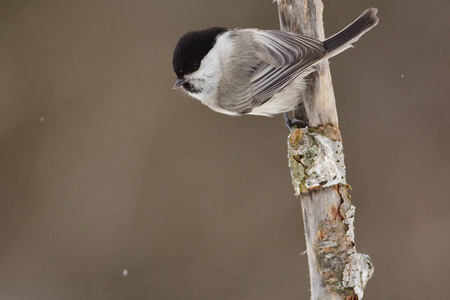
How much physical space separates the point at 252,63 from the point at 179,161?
0.97 m

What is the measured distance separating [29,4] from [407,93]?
64.9 inches

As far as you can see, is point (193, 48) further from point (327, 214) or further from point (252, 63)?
point (327, 214)

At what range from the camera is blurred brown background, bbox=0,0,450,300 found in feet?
7.18

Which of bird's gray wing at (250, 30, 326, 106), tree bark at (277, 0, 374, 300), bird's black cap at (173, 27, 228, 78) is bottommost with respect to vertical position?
tree bark at (277, 0, 374, 300)

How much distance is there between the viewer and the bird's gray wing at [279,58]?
1.31m

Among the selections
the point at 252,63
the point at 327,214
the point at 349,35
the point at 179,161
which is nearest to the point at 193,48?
the point at 252,63

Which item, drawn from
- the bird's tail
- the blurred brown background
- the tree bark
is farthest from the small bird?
the blurred brown background

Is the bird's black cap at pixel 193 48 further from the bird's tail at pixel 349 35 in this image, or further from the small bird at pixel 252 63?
the bird's tail at pixel 349 35

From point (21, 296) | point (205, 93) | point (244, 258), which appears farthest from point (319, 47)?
point (21, 296)

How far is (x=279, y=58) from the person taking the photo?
1.36 meters

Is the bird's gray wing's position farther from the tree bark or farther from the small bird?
the tree bark

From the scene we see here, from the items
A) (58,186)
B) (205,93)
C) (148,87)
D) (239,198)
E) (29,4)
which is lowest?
(239,198)

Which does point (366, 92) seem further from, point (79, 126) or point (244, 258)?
point (79, 126)

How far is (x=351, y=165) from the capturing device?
221 centimetres
